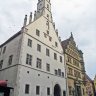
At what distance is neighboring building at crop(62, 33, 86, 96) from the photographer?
33.9m

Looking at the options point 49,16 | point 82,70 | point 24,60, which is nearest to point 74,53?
point 82,70

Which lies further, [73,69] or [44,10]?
[73,69]

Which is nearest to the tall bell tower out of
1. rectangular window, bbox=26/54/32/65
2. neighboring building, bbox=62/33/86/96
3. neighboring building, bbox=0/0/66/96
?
neighboring building, bbox=0/0/66/96

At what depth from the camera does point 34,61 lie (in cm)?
2475

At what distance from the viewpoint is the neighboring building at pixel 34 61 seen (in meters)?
21.7

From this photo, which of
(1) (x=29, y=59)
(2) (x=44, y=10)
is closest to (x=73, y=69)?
(1) (x=29, y=59)

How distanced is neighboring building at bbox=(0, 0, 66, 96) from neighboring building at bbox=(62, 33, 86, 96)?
246 centimetres

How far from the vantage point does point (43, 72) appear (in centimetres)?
2594

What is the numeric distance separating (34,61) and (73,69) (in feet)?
52.7

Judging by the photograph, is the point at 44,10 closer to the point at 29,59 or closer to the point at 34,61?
the point at 34,61

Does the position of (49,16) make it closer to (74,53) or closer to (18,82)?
(74,53)

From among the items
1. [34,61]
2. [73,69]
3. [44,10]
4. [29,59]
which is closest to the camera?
[29,59]

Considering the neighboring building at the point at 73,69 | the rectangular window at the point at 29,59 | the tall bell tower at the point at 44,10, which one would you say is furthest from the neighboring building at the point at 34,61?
the neighboring building at the point at 73,69

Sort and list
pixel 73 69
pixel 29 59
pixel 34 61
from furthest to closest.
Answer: pixel 73 69, pixel 34 61, pixel 29 59
